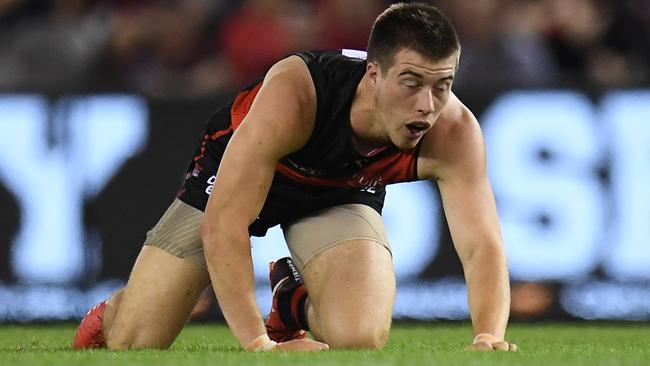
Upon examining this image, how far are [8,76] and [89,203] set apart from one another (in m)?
1.74

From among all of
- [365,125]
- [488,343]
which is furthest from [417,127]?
[488,343]

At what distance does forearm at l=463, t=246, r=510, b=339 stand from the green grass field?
147 millimetres

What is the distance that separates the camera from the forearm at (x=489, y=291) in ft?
19.2

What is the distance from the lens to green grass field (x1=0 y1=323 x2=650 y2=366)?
214 inches

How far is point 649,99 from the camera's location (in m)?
8.92

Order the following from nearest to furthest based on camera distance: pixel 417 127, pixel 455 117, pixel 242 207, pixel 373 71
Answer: pixel 242 207 → pixel 417 127 → pixel 373 71 → pixel 455 117

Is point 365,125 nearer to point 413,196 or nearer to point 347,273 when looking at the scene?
point 347,273

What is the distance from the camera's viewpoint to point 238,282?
5.71 meters

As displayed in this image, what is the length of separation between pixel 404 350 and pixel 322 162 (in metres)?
0.88

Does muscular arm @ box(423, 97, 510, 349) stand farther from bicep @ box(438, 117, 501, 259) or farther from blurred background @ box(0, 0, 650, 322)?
blurred background @ box(0, 0, 650, 322)

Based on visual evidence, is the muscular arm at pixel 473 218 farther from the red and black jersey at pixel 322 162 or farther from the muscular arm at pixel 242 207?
the muscular arm at pixel 242 207

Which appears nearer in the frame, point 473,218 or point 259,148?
point 259,148

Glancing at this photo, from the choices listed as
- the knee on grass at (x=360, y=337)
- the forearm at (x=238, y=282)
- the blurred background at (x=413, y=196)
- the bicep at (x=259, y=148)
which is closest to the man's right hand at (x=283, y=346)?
the forearm at (x=238, y=282)

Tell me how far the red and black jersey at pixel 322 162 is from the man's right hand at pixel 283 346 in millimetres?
763
